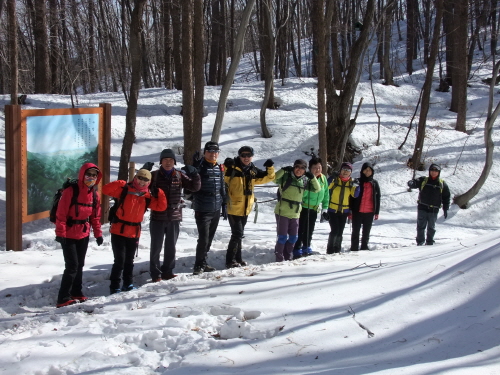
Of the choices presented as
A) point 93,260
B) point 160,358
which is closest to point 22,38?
point 93,260

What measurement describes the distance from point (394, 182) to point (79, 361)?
13.4 metres

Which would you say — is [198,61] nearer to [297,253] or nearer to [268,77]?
[297,253]

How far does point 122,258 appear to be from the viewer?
6.63 m

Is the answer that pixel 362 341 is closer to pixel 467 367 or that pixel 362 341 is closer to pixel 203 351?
pixel 467 367

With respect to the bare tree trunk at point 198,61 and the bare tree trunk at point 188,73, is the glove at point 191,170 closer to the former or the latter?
the bare tree trunk at point 198,61

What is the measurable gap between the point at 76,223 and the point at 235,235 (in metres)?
2.32

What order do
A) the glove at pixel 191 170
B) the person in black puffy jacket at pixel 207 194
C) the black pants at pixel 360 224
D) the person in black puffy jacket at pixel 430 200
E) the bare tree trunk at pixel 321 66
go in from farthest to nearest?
the bare tree trunk at pixel 321 66 → the person in black puffy jacket at pixel 430 200 → the black pants at pixel 360 224 → the person in black puffy jacket at pixel 207 194 → the glove at pixel 191 170

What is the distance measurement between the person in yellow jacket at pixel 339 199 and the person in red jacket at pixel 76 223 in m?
3.94

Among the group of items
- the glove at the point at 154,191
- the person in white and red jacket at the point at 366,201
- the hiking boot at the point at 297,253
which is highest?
the glove at the point at 154,191

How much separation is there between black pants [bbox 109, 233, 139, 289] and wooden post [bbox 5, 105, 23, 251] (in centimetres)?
282

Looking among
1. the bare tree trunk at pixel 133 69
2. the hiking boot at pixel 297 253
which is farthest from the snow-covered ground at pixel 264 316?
the bare tree trunk at pixel 133 69

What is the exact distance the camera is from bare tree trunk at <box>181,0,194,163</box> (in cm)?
1170

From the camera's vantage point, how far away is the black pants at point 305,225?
27.3 ft

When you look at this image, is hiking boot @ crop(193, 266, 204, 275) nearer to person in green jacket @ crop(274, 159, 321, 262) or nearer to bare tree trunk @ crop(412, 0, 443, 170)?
person in green jacket @ crop(274, 159, 321, 262)
